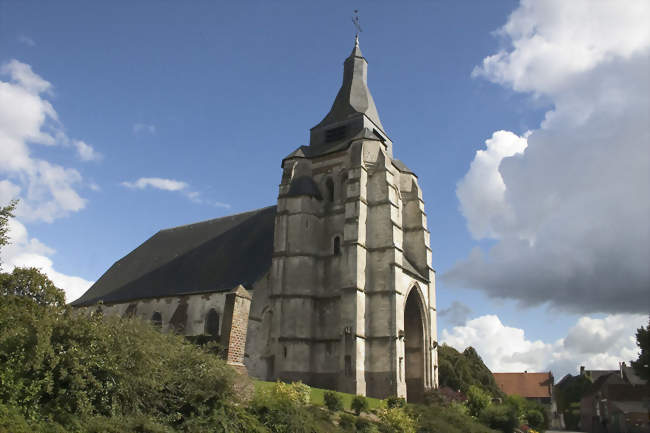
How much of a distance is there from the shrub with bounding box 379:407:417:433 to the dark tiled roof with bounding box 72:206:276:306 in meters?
14.0

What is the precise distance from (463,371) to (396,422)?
23738 mm

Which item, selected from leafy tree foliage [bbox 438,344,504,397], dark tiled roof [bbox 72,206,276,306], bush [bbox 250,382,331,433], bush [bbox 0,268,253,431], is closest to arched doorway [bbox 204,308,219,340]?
dark tiled roof [bbox 72,206,276,306]

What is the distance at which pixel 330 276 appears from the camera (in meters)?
30.9

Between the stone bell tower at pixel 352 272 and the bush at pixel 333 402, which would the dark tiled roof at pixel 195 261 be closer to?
the stone bell tower at pixel 352 272

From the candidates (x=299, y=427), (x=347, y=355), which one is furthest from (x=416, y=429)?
(x=347, y=355)

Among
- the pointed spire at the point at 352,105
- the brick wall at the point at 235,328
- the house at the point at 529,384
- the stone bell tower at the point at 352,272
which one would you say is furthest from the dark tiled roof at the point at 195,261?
the house at the point at 529,384

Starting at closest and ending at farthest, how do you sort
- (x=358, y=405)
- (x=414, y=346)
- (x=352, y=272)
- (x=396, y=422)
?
(x=396, y=422) < (x=358, y=405) < (x=352, y=272) < (x=414, y=346)

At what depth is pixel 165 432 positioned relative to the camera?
10305 mm

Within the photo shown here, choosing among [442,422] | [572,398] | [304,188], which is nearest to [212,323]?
[304,188]

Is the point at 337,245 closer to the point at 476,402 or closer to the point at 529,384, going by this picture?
the point at 476,402

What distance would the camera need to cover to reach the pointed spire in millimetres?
35156

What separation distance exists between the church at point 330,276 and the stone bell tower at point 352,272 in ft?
0.21

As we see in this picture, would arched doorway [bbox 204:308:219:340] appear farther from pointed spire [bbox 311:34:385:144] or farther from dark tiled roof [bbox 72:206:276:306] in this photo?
pointed spire [bbox 311:34:385:144]

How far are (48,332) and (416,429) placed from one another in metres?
13.0
